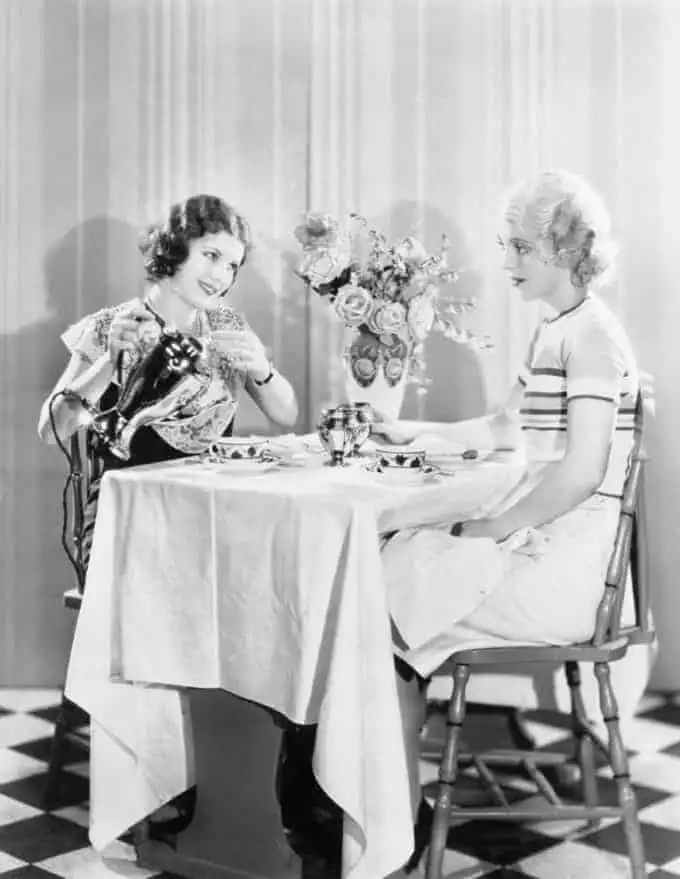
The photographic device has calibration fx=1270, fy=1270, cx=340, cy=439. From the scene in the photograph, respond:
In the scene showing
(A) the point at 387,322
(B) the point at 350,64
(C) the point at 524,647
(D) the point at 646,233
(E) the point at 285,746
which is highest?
(B) the point at 350,64

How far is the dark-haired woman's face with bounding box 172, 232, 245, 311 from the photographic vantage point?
3.03 m

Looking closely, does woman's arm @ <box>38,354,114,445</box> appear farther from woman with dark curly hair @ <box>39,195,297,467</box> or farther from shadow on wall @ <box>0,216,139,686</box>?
shadow on wall @ <box>0,216,139,686</box>

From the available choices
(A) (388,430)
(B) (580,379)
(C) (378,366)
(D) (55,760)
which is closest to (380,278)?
(C) (378,366)

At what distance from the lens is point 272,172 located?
12.5 ft

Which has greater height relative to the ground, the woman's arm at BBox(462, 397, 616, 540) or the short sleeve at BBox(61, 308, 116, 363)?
the short sleeve at BBox(61, 308, 116, 363)

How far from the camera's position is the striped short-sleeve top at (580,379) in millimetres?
2463

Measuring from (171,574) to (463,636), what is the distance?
1.88 feet

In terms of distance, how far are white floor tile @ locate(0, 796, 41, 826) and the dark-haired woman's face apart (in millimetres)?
1248

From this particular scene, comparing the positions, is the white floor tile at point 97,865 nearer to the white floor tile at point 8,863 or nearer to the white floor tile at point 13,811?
the white floor tile at point 8,863

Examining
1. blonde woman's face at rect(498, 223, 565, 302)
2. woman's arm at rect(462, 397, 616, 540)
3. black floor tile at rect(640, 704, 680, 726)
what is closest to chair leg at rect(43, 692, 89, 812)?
woman's arm at rect(462, 397, 616, 540)

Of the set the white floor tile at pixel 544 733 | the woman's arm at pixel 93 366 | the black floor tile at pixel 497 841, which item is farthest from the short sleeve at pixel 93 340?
the white floor tile at pixel 544 733

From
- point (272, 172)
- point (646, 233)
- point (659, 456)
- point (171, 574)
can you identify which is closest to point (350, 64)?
point (272, 172)

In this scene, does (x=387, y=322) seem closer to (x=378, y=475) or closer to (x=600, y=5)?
(x=378, y=475)

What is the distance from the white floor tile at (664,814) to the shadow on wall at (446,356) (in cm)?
129
